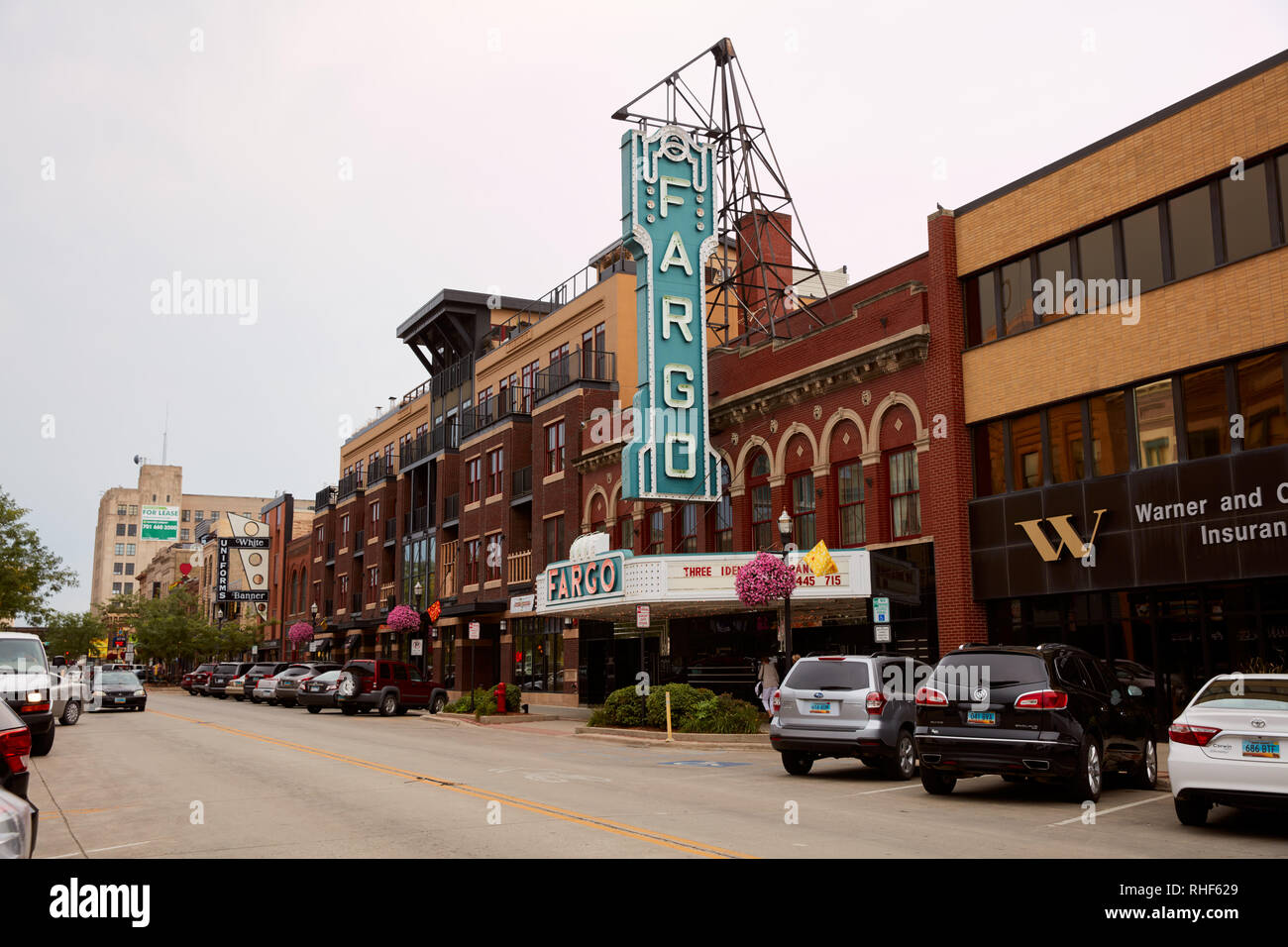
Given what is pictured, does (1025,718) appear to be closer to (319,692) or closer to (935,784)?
(935,784)

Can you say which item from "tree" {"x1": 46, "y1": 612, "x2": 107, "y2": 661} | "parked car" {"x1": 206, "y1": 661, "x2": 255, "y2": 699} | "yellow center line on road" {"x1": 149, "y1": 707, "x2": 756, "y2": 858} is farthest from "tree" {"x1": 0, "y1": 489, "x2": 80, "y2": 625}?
"tree" {"x1": 46, "y1": 612, "x2": 107, "y2": 661}

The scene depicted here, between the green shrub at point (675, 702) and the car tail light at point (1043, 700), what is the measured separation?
1254cm

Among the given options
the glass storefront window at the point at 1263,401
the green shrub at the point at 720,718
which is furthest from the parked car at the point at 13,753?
the glass storefront window at the point at 1263,401

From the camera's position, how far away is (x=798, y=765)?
1739 cm

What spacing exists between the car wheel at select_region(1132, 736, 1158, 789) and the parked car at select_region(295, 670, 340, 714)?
93.6 ft

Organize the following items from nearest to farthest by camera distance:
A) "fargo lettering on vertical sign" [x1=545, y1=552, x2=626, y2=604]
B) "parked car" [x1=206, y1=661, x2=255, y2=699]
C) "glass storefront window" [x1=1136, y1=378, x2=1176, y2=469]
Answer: "glass storefront window" [x1=1136, y1=378, x2=1176, y2=469] → "fargo lettering on vertical sign" [x1=545, y1=552, x2=626, y2=604] → "parked car" [x1=206, y1=661, x2=255, y2=699]

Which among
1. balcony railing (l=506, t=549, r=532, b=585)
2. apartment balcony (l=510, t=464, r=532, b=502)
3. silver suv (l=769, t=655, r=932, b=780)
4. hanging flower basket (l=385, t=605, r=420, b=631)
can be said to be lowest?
silver suv (l=769, t=655, r=932, b=780)

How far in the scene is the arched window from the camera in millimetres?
32094

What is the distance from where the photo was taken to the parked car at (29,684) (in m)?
20.2

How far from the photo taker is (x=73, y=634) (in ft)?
346

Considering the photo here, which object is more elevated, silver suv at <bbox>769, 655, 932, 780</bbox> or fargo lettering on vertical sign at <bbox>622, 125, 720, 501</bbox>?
fargo lettering on vertical sign at <bbox>622, 125, 720, 501</bbox>

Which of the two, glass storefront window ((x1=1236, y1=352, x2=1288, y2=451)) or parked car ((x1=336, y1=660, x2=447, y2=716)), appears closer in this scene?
glass storefront window ((x1=1236, y1=352, x2=1288, y2=451))

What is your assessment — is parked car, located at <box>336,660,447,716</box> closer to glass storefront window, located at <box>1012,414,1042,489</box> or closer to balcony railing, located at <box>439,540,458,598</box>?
balcony railing, located at <box>439,540,458,598</box>
